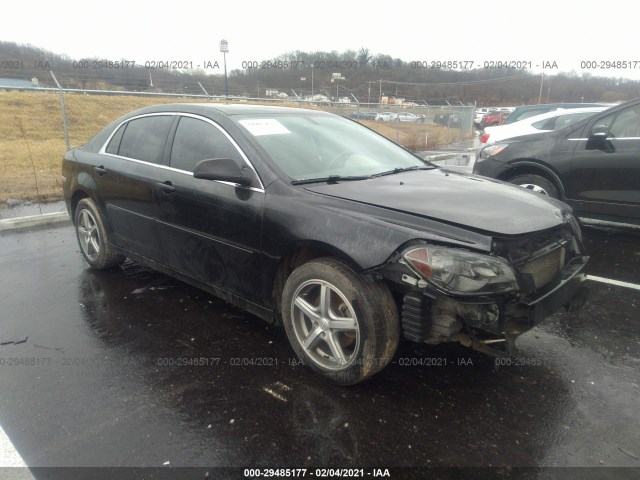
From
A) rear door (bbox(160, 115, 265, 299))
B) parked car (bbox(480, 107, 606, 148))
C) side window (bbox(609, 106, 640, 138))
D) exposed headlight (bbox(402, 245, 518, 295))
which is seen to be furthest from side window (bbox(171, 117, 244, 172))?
parked car (bbox(480, 107, 606, 148))

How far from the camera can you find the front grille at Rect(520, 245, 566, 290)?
8.23ft

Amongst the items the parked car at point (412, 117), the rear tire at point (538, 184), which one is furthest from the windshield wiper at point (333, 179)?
the parked car at point (412, 117)

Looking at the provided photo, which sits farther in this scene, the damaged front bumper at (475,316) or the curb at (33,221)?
the curb at (33,221)

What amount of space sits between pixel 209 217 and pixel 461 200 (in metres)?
1.70

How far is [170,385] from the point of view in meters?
2.81

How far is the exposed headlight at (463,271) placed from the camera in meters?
2.28

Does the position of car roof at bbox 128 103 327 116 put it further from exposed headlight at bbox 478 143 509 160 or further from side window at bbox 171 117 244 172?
exposed headlight at bbox 478 143 509 160

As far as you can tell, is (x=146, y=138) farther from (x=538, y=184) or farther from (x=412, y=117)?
(x=412, y=117)

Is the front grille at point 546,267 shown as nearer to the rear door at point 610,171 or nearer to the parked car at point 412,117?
the rear door at point 610,171

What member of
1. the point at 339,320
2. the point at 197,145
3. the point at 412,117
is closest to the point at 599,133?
the point at 339,320

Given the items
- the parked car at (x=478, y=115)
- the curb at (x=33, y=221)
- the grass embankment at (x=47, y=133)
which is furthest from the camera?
the parked car at (x=478, y=115)

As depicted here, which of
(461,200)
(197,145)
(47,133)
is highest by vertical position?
(197,145)

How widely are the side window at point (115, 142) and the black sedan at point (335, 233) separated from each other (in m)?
0.15

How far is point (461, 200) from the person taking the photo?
9.11 ft
